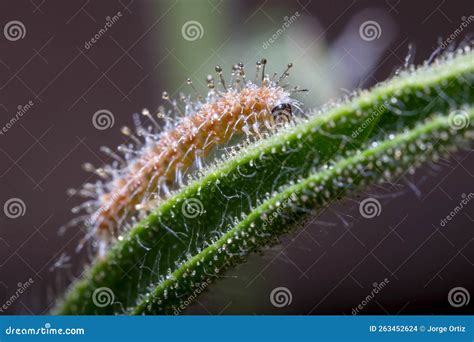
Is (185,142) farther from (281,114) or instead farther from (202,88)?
(202,88)

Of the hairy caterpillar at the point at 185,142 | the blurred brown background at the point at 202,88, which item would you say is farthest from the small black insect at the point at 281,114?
the blurred brown background at the point at 202,88

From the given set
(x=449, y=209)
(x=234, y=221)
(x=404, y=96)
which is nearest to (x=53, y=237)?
(x=234, y=221)

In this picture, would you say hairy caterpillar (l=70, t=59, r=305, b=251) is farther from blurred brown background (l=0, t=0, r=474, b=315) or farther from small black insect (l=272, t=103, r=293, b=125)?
blurred brown background (l=0, t=0, r=474, b=315)

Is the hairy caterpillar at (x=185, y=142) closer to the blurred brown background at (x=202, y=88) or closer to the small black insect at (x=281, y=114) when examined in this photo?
the small black insect at (x=281, y=114)

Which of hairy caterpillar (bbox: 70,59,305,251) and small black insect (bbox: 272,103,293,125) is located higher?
small black insect (bbox: 272,103,293,125)

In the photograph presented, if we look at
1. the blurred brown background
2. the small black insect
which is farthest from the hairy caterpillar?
the blurred brown background

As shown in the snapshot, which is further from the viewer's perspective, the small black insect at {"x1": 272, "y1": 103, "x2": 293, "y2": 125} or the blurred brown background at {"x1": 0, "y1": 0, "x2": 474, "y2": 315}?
the blurred brown background at {"x1": 0, "y1": 0, "x2": 474, "y2": 315}

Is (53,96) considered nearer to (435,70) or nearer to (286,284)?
(286,284)

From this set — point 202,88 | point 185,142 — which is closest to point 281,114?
point 185,142
